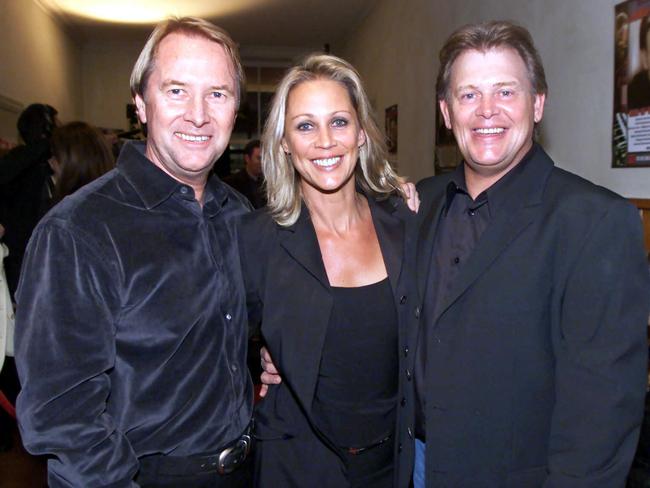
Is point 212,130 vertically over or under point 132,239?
over

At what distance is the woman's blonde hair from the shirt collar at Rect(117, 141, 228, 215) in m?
0.55

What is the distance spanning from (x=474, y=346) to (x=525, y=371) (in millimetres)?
136

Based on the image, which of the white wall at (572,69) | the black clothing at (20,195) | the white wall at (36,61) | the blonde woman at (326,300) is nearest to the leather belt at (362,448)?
the blonde woman at (326,300)

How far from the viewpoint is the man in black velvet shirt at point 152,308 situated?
1.29 m

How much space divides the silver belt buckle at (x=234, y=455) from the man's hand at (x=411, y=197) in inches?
38.1

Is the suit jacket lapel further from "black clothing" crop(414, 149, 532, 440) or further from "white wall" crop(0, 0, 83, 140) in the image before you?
"white wall" crop(0, 0, 83, 140)

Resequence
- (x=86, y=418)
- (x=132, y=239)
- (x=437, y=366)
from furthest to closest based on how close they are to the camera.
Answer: (x=437, y=366), (x=132, y=239), (x=86, y=418)

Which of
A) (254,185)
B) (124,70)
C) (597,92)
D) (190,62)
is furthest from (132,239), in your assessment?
(124,70)

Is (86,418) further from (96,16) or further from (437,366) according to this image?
(96,16)

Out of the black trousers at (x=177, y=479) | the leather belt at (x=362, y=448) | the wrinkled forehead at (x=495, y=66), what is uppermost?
the wrinkled forehead at (x=495, y=66)

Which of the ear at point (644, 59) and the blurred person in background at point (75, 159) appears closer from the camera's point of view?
the ear at point (644, 59)

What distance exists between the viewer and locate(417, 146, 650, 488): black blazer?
1.32m

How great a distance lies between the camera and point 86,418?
1.31 m

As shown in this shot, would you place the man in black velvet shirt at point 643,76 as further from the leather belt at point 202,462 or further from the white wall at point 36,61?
the white wall at point 36,61
